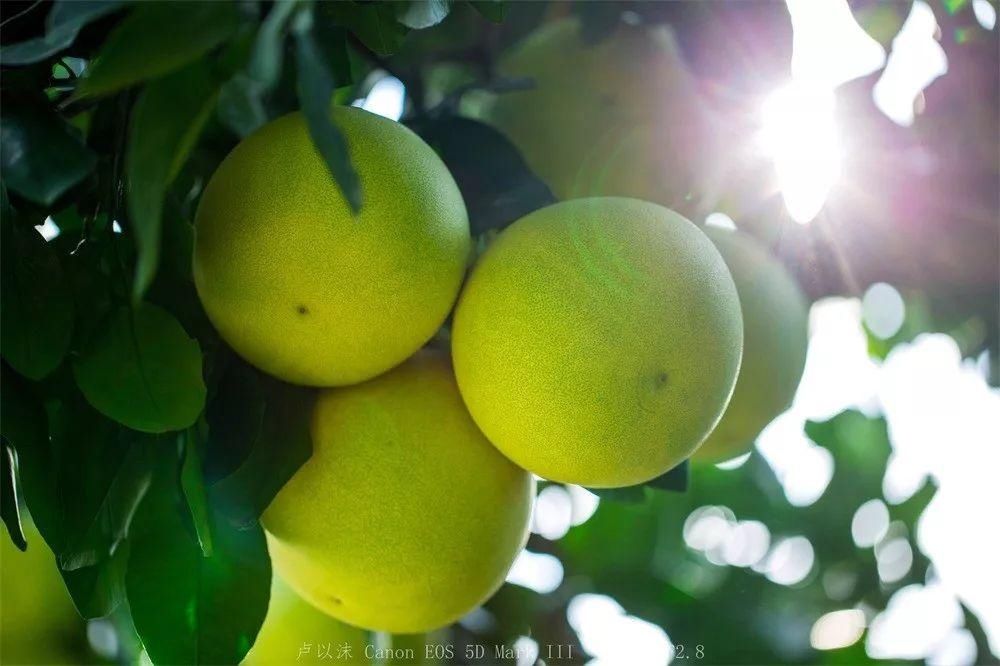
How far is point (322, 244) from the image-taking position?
103 centimetres

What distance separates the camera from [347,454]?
119 centimetres

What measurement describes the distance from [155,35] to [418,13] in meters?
0.25

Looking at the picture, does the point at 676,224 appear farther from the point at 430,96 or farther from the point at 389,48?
the point at 430,96

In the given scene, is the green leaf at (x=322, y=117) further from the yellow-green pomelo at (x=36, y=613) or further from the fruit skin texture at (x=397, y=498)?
the yellow-green pomelo at (x=36, y=613)

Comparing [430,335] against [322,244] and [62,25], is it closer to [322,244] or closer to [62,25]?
[322,244]

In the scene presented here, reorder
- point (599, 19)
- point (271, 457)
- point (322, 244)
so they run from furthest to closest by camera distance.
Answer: point (599, 19) < point (271, 457) < point (322, 244)

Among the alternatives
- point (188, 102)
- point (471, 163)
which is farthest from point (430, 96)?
point (188, 102)

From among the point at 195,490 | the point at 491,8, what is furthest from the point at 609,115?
the point at 195,490

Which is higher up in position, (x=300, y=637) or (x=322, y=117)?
(x=322, y=117)

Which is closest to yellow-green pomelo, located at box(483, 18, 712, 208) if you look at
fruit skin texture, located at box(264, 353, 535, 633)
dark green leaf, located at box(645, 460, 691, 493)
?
dark green leaf, located at box(645, 460, 691, 493)

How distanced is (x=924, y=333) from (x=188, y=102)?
149 centimetres

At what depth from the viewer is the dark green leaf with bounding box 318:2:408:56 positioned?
1.03 m

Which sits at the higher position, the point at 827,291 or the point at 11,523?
the point at 11,523

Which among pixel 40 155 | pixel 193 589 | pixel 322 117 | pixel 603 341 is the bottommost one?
Result: pixel 193 589
